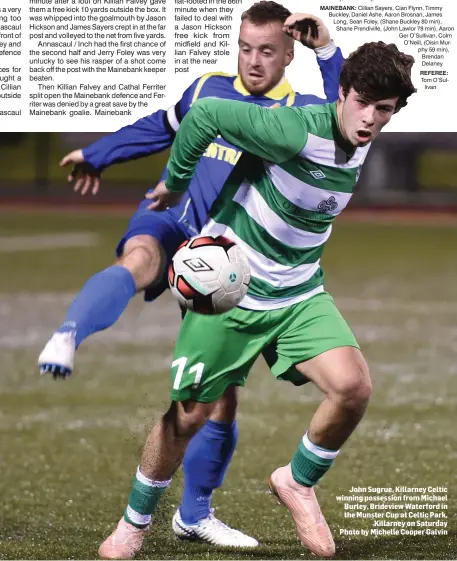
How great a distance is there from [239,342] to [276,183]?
0.55m

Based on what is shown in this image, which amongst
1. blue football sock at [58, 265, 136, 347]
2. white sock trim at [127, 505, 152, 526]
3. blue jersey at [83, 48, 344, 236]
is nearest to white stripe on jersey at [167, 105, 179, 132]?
blue jersey at [83, 48, 344, 236]

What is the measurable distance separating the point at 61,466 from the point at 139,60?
1833 millimetres

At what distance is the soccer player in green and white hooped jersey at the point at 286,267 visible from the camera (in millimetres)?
3689

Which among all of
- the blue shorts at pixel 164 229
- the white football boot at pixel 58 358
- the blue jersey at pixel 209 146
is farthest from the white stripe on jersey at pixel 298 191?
the white football boot at pixel 58 358

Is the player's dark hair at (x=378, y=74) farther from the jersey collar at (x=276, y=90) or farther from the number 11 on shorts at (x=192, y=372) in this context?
the number 11 on shorts at (x=192, y=372)

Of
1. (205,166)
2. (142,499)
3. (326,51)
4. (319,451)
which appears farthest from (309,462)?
(326,51)

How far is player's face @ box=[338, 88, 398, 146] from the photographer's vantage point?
3.66 m

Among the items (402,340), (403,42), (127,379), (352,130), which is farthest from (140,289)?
(402,340)

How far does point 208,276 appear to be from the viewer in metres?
3.73

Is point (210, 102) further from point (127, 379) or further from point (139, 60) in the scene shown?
point (127, 379)

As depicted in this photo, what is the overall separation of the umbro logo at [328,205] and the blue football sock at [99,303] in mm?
682

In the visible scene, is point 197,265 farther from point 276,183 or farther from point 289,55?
point 289,55

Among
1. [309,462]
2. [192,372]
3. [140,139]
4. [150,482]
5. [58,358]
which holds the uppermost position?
[140,139]

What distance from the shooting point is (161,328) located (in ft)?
28.9
